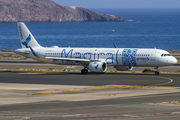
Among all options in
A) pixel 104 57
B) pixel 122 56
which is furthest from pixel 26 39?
pixel 122 56

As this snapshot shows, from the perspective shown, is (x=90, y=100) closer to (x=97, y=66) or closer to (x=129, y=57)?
(x=97, y=66)

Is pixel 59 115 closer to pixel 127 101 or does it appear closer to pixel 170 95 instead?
pixel 127 101

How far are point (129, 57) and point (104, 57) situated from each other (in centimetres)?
401

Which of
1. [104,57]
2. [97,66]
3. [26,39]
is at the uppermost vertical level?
[26,39]

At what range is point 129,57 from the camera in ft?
159

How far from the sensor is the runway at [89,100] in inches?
789

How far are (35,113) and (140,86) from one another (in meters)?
17.6

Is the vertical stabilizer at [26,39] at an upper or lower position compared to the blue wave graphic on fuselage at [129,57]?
upper

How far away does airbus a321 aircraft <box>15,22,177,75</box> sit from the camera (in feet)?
157

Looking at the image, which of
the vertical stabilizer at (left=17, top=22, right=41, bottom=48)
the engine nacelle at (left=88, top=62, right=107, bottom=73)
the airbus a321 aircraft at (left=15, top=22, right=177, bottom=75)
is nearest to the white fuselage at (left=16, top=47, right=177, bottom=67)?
the airbus a321 aircraft at (left=15, top=22, right=177, bottom=75)

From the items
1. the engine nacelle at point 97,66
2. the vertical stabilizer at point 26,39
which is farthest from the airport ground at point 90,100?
the vertical stabilizer at point 26,39

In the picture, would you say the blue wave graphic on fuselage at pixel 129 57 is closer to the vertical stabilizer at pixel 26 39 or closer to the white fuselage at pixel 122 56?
the white fuselage at pixel 122 56

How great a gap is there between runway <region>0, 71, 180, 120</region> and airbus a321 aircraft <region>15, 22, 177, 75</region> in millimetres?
7128

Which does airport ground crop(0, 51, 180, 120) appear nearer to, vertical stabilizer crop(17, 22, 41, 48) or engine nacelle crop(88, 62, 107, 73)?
engine nacelle crop(88, 62, 107, 73)
